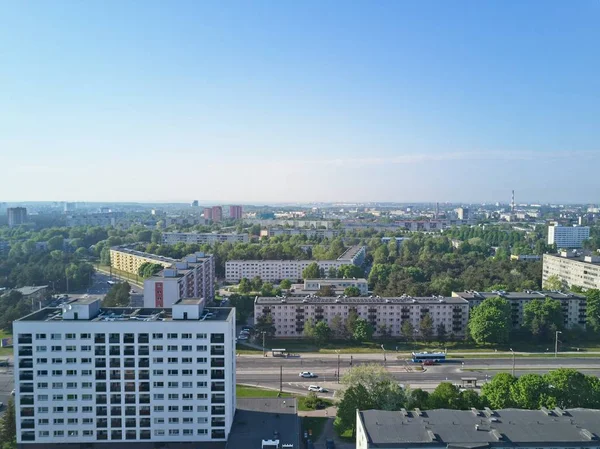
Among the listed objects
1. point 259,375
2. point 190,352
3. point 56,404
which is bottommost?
point 259,375

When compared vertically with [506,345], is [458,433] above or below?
above

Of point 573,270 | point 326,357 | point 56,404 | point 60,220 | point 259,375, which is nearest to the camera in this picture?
point 56,404

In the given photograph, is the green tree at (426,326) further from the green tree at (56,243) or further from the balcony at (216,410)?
the green tree at (56,243)

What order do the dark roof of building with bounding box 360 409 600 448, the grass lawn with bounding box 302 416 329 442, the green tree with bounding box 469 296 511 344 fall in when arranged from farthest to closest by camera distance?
1. the green tree with bounding box 469 296 511 344
2. the grass lawn with bounding box 302 416 329 442
3. the dark roof of building with bounding box 360 409 600 448

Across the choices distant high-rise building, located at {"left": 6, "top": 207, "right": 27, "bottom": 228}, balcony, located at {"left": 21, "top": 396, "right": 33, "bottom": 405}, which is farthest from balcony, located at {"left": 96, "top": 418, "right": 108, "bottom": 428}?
distant high-rise building, located at {"left": 6, "top": 207, "right": 27, "bottom": 228}

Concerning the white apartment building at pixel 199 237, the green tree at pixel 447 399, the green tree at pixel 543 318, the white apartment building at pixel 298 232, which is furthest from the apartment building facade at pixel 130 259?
the white apartment building at pixel 298 232

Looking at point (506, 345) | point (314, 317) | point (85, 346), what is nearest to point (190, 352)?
point (85, 346)

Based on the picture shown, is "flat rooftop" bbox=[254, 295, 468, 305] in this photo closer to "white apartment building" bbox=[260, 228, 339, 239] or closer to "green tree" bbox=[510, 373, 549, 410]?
"green tree" bbox=[510, 373, 549, 410]

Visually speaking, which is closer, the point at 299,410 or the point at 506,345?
the point at 299,410

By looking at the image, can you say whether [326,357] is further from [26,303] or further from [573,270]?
[573,270]
